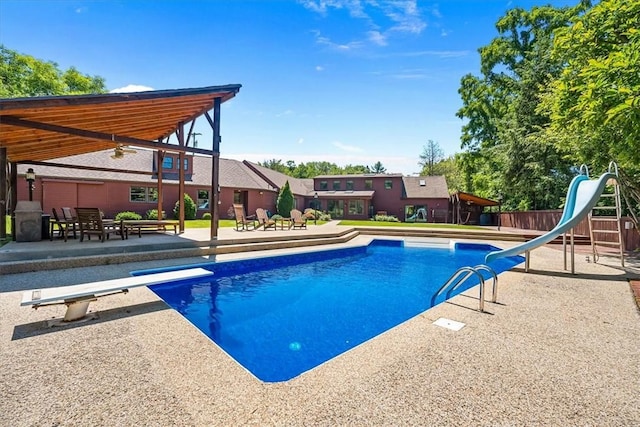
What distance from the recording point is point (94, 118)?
7430 mm

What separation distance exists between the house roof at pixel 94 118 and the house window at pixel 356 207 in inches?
826

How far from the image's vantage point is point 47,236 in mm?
9148

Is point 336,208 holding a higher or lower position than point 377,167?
lower

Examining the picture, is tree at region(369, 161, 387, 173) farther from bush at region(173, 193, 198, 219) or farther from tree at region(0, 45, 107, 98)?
tree at region(0, 45, 107, 98)

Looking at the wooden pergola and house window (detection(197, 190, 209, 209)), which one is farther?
house window (detection(197, 190, 209, 209))

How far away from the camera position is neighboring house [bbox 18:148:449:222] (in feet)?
57.9

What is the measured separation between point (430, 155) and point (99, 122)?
181 ft

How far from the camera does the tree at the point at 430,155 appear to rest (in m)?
55.6

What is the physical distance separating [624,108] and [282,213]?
22.3 metres

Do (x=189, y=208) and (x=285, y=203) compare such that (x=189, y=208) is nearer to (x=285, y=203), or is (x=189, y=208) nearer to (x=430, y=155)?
(x=285, y=203)

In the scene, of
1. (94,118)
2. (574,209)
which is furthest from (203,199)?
(574,209)

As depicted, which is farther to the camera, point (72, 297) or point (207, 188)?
point (207, 188)

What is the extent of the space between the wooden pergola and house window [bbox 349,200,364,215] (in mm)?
20668

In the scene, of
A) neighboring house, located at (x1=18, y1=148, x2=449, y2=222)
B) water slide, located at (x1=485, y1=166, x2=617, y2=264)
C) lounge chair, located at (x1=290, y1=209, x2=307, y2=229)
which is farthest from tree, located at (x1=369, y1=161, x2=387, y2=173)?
water slide, located at (x1=485, y1=166, x2=617, y2=264)
